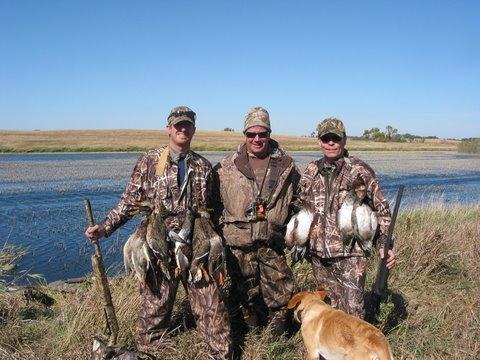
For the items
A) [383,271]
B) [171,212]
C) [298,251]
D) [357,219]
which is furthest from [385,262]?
[171,212]

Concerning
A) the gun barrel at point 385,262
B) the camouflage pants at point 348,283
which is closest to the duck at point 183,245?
the camouflage pants at point 348,283

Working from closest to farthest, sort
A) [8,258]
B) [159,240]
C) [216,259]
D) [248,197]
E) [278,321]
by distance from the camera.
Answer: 1. [159,240]
2. [216,259]
3. [248,197]
4. [278,321]
5. [8,258]

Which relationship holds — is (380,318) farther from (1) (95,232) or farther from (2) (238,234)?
(1) (95,232)

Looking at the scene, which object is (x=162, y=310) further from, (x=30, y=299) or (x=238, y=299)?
(x=30, y=299)

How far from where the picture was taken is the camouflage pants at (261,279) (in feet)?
16.8

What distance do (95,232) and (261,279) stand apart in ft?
5.89

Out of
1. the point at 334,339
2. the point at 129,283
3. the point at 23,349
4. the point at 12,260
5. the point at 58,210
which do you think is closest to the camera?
the point at 334,339

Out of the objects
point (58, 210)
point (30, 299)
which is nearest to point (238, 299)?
point (30, 299)

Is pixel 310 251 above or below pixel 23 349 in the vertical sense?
above

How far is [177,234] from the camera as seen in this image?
14.8 feet

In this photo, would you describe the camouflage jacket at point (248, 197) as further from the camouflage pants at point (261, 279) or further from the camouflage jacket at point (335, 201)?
the camouflage jacket at point (335, 201)

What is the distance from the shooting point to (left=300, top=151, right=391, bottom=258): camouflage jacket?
4781mm

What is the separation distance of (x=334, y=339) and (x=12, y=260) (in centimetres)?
660

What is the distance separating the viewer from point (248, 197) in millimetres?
5047
